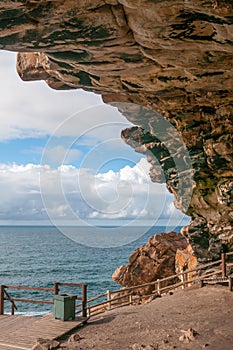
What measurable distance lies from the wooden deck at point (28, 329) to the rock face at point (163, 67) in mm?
8761

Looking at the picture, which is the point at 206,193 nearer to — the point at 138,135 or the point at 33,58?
the point at 138,135

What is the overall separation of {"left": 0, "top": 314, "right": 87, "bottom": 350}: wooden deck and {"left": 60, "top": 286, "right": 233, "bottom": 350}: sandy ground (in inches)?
23.6

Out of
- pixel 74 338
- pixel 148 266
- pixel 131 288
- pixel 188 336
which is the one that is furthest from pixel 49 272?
pixel 188 336

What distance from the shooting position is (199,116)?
757 inches

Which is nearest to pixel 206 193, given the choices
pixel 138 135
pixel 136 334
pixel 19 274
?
pixel 138 135

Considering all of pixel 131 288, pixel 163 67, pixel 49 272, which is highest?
pixel 163 67

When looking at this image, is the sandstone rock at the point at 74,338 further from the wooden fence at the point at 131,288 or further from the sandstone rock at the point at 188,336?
the sandstone rock at the point at 188,336

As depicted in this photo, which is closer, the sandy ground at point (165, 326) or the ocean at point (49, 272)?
the sandy ground at point (165, 326)

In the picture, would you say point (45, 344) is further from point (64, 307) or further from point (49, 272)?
point (49, 272)

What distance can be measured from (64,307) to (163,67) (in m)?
9.19

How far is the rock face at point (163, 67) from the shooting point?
9008mm

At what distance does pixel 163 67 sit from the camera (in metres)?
12.9

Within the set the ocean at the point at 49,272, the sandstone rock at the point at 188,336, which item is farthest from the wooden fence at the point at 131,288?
the ocean at the point at 49,272

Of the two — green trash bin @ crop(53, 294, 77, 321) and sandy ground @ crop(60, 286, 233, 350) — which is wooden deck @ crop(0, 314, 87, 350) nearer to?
green trash bin @ crop(53, 294, 77, 321)
